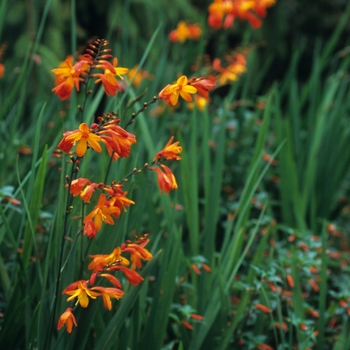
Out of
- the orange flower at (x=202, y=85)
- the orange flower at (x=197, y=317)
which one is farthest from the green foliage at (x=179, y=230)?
the orange flower at (x=202, y=85)

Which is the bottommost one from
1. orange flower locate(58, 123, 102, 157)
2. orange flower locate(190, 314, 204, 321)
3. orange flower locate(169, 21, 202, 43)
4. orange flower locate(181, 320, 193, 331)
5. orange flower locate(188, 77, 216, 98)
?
orange flower locate(181, 320, 193, 331)

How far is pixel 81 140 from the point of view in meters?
1.16

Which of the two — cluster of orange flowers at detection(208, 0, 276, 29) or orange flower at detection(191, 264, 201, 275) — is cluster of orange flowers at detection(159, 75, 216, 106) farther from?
cluster of orange flowers at detection(208, 0, 276, 29)

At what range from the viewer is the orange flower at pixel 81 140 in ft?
3.76

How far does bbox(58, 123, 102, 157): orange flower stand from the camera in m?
1.15

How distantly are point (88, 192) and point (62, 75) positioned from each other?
0.98 feet

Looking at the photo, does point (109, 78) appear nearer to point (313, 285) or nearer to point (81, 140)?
point (81, 140)

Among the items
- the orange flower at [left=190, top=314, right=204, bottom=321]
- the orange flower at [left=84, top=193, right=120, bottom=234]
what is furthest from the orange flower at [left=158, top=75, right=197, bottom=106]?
the orange flower at [left=190, top=314, right=204, bottom=321]

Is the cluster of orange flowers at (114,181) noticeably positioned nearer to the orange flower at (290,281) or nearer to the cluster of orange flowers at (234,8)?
the orange flower at (290,281)

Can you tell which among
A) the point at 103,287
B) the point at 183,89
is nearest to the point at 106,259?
the point at 103,287

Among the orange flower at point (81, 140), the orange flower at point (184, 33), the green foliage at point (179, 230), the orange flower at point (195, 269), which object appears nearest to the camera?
the orange flower at point (81, 140)

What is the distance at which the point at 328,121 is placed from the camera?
→ 3.02 meters

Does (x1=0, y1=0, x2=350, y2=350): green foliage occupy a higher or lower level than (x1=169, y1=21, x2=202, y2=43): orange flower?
lower

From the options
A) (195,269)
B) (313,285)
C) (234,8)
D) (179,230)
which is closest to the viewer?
(179,230)
